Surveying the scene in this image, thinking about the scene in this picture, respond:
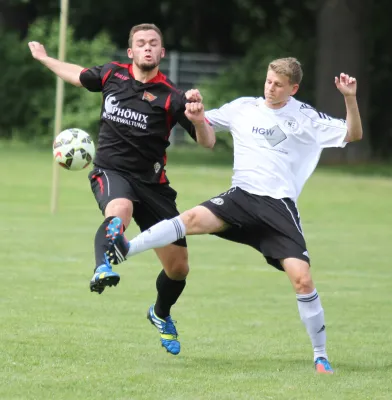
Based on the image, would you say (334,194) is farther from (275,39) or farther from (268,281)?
(275,39)

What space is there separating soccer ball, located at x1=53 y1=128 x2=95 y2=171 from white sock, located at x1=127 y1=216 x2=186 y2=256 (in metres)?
1.86

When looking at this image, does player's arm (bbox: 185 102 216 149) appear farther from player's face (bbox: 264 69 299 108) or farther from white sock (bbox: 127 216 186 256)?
white sock (bbox: 127 216 186 256)

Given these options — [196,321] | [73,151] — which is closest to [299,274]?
[196,321]

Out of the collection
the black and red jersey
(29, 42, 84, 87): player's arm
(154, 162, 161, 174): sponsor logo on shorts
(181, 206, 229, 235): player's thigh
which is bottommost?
(181, 206, 229, 235): player's thigh

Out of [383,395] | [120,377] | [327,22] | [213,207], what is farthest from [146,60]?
[327,22]

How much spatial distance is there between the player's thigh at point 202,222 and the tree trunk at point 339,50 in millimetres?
21540

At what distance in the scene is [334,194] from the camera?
70.1ft

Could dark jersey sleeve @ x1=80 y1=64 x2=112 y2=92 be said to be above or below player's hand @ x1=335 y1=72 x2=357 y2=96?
below

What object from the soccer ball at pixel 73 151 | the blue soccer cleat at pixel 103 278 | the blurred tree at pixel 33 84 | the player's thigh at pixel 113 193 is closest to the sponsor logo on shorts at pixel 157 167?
the player's thigh at pixel 113 193

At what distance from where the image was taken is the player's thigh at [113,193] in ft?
25.1

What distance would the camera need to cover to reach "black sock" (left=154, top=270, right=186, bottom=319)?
831cm

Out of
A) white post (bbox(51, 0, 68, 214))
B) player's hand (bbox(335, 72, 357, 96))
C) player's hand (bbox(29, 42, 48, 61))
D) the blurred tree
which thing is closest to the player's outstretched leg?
player's hand (bbox(335, 72, 357, 96))

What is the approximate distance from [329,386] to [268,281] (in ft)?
16.5

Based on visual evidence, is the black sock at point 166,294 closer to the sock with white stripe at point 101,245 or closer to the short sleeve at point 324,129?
the sock with white stripe at point 101,245
